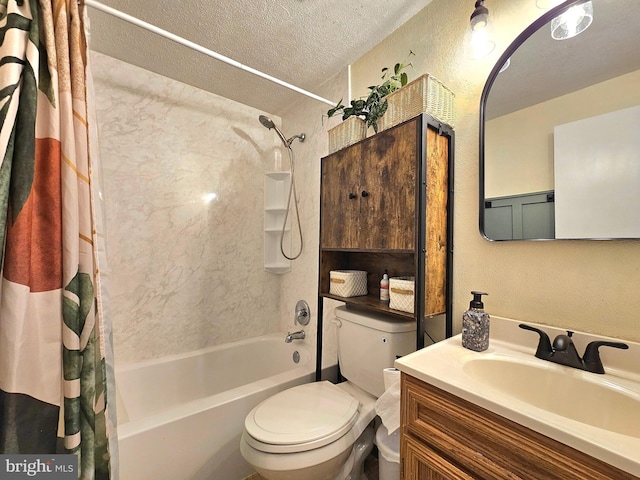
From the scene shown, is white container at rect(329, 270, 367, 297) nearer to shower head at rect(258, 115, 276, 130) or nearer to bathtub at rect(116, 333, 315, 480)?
bathtub at rect(116, 333, 315, 480)

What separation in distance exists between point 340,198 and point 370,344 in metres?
0.70

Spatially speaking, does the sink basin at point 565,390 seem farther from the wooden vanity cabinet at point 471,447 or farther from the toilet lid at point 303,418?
the toilet lid at point 303,418

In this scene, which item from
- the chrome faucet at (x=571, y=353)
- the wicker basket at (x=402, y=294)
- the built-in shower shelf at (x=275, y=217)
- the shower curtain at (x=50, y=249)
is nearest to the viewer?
the shower curtain at (x=50, y=249)

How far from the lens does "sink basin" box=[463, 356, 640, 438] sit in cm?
66

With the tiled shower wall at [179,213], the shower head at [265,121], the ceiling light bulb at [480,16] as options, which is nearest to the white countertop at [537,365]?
the ceiling light bulb at [480,16]

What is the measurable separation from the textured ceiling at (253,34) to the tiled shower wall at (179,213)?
0.73 ft

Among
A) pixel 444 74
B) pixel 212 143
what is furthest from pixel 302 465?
pixel 212 143

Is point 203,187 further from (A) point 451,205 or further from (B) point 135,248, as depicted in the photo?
(A) point 451,205

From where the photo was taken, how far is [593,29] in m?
0.86

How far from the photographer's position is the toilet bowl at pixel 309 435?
3.18 feet

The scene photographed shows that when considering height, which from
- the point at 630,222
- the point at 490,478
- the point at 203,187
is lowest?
the point at 490,478

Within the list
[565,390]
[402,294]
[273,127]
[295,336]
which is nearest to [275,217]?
[273,127]

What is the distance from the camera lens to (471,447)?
0.64m

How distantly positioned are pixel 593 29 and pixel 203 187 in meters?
2.07
